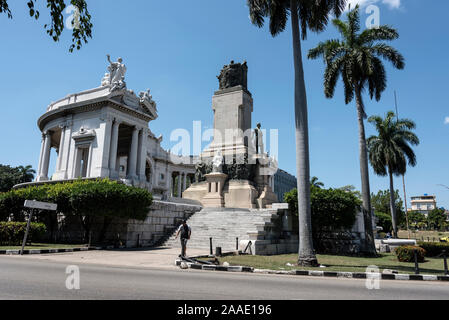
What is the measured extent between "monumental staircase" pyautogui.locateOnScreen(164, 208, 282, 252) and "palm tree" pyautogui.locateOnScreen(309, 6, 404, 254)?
6.88 metres

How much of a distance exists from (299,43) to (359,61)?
917 cm

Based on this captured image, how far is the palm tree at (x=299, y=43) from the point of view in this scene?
1357cm

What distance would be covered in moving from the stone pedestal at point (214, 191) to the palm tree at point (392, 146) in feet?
70.1

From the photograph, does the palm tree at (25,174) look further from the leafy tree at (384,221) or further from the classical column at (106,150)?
the leafy tree at (384,221)

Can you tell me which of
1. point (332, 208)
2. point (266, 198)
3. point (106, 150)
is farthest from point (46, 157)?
point (332, 208)

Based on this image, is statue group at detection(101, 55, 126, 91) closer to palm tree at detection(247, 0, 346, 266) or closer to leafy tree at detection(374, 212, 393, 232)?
palm tree at detection(247, 0, 346, 266)

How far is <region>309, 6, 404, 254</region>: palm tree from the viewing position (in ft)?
72.9

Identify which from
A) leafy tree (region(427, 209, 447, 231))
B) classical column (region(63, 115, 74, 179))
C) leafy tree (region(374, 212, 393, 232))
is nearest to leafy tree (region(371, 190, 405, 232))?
leafy tree (region(374, 212, 393, 232))

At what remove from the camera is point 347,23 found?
23.4 meters

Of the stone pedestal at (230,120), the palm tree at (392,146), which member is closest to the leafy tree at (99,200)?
the stone pedestal at (230,120)

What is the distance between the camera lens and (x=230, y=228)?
20891mm
